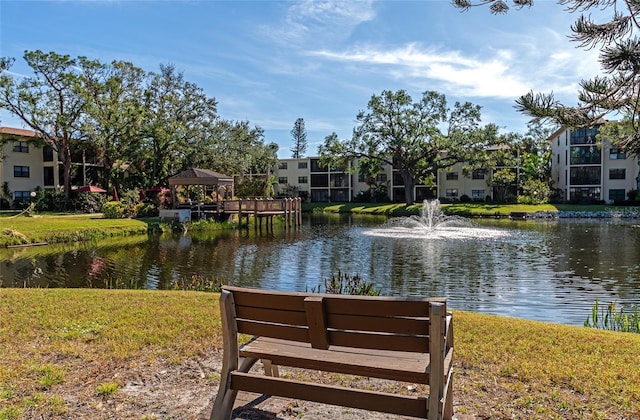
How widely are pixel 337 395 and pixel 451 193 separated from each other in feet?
191

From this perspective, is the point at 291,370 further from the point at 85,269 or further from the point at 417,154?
the point at 417,154

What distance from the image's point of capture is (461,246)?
19469 millimetres

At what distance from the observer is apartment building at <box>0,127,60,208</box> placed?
38.3 metres

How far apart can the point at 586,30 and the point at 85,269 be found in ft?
48.3

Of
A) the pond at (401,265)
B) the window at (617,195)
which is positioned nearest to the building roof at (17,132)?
the pond at (401,265)

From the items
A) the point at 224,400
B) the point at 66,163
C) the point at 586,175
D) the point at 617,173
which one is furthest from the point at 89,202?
the point at 617,173

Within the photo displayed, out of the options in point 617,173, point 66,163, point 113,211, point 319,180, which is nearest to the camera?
point 113,211

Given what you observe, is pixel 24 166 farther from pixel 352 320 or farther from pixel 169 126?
pixel 352 320

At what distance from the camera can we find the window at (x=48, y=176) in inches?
1657

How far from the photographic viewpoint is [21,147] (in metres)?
40.3

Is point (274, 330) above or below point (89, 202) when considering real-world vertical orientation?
below

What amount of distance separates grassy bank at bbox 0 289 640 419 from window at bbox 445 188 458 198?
54.0 m

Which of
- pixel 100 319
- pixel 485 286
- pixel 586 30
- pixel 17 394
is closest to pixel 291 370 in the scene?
pixel 17 394

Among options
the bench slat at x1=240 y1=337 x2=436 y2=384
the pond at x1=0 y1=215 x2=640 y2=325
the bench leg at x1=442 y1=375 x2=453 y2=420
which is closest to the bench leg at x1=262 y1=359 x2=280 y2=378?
the bench slat at x1=240 y1=337 x2=436 y2=384
